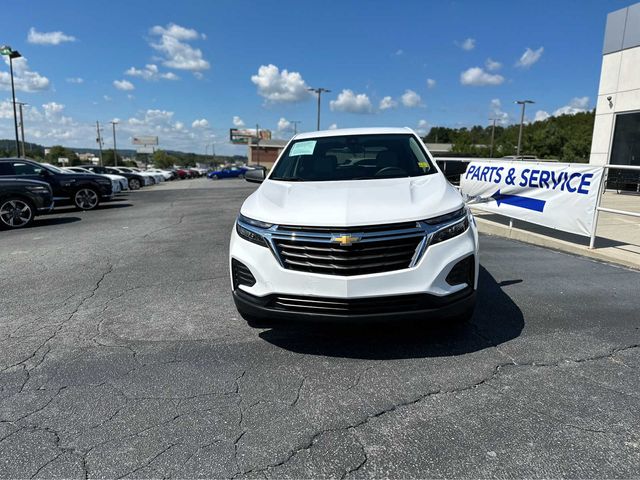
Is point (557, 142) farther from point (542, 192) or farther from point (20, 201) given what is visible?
point (20, 201)

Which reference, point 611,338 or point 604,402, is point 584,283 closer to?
point 611,338

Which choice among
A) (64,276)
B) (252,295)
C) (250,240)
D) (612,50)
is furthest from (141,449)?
(612,50)

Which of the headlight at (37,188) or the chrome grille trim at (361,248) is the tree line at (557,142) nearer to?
the headlight at (37,188)

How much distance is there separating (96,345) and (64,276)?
2740mm

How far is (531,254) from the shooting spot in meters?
6.87

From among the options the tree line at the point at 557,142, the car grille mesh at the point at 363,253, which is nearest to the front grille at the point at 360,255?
the car grille mesh at the point at 363,253

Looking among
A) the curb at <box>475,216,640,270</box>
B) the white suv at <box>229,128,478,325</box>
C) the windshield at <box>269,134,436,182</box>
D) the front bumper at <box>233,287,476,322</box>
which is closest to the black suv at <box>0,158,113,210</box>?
the windshield at <box>269,134,436,182</box>

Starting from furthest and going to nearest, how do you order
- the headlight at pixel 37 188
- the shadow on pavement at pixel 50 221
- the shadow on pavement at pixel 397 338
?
the shadow on pavement at pixel 50 221, the headlight at pixel 37 188, the shadow on pavement at pixel 397 338

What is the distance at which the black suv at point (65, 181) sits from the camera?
40.1 ft

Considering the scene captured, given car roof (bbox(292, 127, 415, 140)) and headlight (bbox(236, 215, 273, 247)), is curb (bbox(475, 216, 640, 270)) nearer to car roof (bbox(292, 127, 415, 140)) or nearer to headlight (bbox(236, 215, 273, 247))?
car roof (bbox(292, 127, 415, 140))


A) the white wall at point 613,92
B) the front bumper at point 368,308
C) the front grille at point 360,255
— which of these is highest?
the white wall at point 613,92

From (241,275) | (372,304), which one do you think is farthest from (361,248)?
(241,275)

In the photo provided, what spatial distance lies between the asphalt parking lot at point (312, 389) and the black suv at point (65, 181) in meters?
9.10

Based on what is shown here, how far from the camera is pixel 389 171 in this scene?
430 cm
